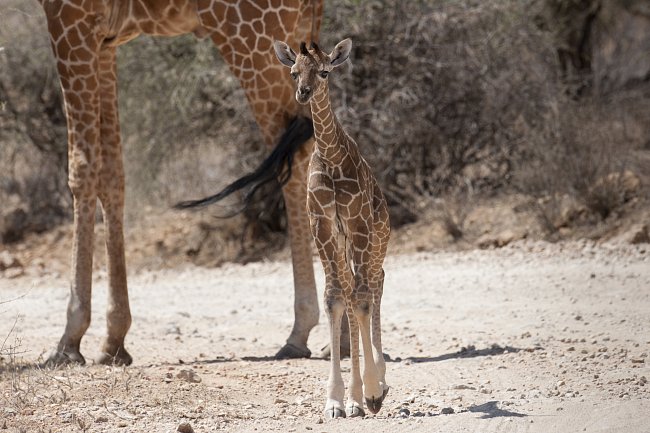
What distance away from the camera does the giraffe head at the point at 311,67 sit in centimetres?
491

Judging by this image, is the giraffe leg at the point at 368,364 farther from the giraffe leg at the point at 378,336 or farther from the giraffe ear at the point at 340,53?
the giraffe ear at the point at 340,53

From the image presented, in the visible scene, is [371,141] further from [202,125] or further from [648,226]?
[648,226]

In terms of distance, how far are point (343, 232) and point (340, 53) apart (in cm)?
92

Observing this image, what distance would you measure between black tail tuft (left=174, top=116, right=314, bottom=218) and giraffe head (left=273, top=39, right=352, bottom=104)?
6.12ft

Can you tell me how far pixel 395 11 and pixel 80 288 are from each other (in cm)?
653

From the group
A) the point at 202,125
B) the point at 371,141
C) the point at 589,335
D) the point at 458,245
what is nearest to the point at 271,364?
the point at 589,335

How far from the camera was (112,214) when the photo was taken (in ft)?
24.2

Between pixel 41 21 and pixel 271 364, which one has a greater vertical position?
pixel 41 21

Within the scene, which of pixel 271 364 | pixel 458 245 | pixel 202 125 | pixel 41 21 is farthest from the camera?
pixel 41 21

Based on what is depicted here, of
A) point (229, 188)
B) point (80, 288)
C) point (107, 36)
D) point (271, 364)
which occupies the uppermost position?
point (107, 36)

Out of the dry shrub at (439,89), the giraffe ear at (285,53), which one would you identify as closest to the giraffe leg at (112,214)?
the giraffe ear at (285,53)

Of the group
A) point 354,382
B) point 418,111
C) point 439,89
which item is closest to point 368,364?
point 354,382

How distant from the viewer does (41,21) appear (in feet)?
49.3

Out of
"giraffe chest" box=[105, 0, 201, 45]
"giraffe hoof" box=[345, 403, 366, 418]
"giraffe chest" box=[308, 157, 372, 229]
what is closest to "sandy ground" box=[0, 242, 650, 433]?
"giraffe hoof" box=[345, 403, 366, 418]
